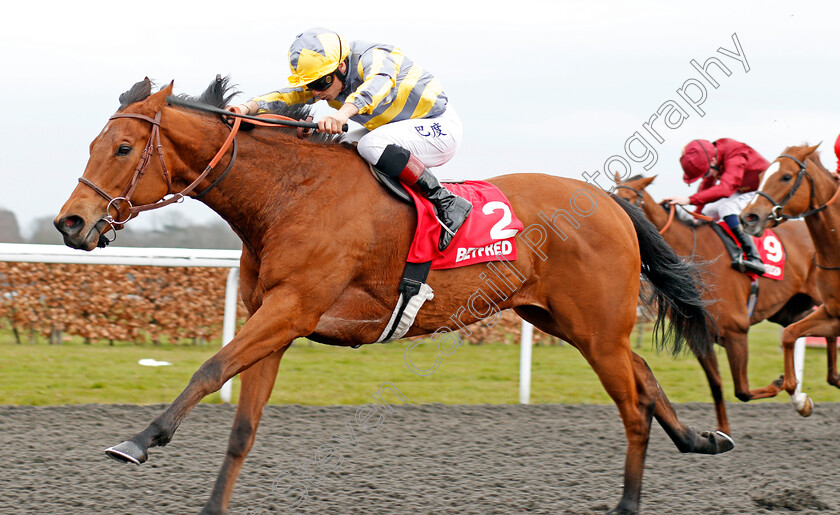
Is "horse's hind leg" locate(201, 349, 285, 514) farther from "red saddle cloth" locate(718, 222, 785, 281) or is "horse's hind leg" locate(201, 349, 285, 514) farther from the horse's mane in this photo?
"red saddle cloth" locate(718, 222, 785, 281)

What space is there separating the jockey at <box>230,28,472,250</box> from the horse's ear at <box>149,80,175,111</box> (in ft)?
1.34

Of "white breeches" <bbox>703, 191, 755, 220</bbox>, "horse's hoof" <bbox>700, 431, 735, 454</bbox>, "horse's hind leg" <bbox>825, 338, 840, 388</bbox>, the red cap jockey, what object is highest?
the red cap jockey

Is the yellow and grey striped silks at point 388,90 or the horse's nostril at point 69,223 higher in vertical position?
the yellow and grey striped silks at point 388,90

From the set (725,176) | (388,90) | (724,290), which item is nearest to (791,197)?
Answer: (725,176)

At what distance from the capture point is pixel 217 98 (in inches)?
135

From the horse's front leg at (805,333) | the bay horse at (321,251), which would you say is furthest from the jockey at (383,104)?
the horse's front leg at (805,333)

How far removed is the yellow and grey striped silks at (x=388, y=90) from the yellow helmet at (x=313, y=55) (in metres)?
0.15

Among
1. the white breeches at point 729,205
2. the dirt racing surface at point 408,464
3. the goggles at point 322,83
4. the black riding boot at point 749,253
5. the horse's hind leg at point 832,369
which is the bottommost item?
the dirt racing surface at point 408,464

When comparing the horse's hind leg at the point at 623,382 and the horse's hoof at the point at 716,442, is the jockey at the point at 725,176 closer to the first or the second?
the horse's hoof at the point at 716,442

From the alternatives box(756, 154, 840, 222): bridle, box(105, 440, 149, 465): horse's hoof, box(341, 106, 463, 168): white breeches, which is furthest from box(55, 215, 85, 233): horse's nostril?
box(756, 154, 840, 222): bridle

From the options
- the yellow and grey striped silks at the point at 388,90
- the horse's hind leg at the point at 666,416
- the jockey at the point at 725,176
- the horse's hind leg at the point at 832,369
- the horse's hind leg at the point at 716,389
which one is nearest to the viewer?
the yellow and grey striped silks at the point at 388,90

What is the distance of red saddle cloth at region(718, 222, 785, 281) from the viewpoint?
21.6ft

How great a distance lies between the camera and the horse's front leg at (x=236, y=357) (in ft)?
9.01

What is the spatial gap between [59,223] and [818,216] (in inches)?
205
